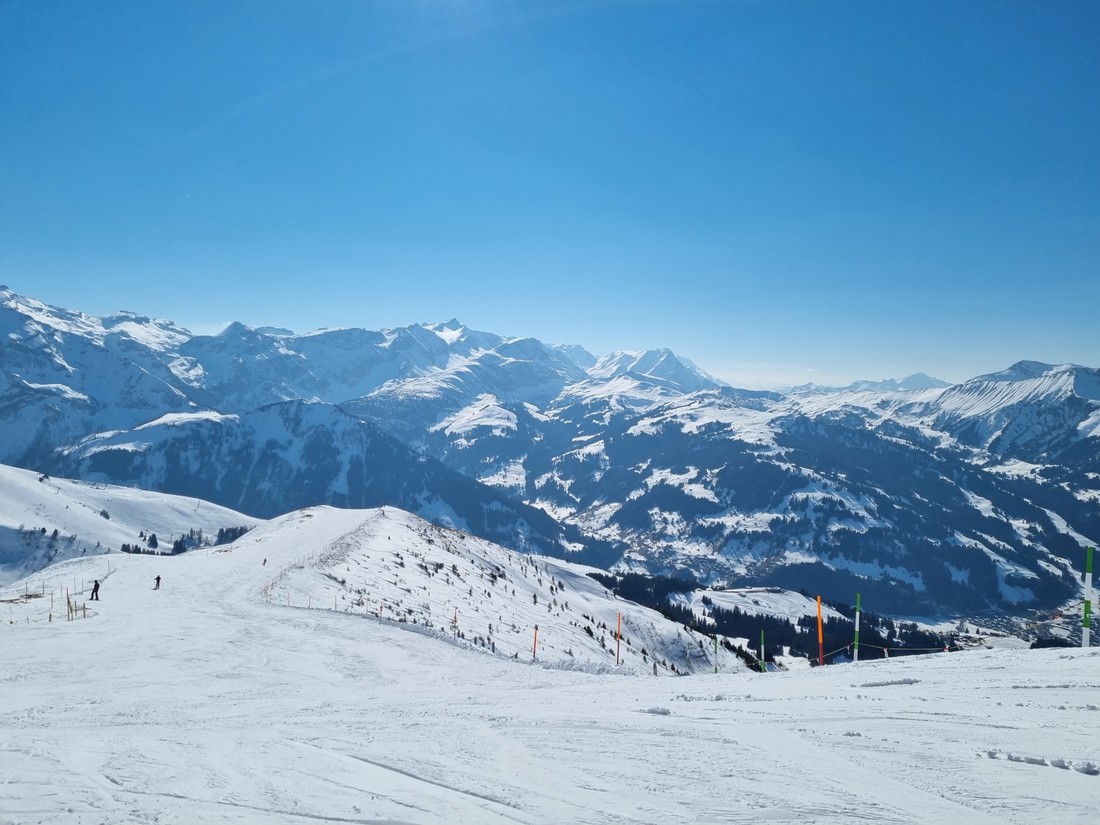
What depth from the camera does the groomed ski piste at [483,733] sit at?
889 cm

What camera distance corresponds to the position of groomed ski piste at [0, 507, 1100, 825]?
889cm

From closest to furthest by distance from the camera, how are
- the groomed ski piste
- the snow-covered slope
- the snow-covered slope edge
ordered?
1. the groomed ski piste
2. the snow-covered slope edge
3. the snow-covered slope

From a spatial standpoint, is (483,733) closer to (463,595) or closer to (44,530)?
(463,595)

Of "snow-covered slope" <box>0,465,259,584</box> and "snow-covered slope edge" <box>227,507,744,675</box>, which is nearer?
"snow-covered slope edge" <box>227,507,744,675</box>

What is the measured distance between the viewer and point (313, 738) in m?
12.7

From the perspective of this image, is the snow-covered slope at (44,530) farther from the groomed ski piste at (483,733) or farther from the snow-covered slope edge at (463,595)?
the groomed ski piste at (483,733)

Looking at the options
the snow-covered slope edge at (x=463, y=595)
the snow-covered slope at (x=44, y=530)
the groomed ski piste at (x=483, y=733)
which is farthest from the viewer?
the snow-covered slope at (x=44, y=530)

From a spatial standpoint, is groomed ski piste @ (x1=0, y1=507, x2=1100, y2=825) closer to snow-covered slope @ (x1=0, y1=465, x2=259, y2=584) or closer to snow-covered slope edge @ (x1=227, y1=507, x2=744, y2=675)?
snow-covered slope edge @ (x1=227, y1=507, x2=744, y2=675)

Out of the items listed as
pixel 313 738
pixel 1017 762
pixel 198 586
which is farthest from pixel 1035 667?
pixel 198 586

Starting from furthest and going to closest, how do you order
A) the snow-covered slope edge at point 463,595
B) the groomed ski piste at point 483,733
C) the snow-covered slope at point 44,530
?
the snow-covered slope at point 44,530
the snow-covered slope edge at point 463,595
the groomed ski piste at point 483,733

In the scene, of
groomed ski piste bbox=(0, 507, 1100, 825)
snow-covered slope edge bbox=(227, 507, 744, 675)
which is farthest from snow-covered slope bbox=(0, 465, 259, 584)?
groomed ski piste bbox=(0, 507, 1100, 825)

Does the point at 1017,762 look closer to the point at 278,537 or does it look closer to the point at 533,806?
the point at 533,806

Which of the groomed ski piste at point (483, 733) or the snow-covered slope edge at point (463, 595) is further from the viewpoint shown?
the snow-covered slope edge at point (463, 595)

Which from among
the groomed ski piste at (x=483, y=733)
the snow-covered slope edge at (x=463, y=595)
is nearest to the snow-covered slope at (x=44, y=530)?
the snow-covered slope edge at (x=463, y=595)
